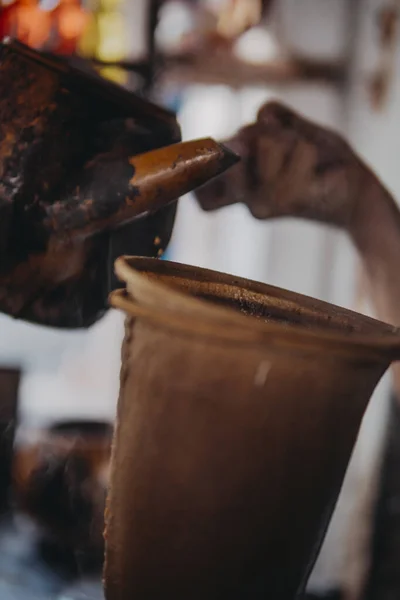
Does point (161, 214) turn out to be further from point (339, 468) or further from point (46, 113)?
point (339, 468)

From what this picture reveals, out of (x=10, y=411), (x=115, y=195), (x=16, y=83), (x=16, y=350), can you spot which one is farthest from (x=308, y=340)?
(x=16, y=350)

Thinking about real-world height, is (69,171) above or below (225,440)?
above

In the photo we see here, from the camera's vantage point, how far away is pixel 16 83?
646mm

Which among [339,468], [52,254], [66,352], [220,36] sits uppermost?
[220,36]

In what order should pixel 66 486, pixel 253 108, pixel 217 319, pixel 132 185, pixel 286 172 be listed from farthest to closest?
pixel 253 108
pixel 66 486
pixel 286 172
pixel 132 185
pixel 217 319

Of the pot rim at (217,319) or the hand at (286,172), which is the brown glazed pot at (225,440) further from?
the hand at (286,172)

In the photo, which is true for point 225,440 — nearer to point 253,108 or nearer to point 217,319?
point 217,319

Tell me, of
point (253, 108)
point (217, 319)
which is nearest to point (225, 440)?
point (217, 319)

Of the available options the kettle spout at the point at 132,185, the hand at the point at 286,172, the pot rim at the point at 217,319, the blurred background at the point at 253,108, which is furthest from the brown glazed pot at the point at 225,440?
the blurred background at the point at 253,108

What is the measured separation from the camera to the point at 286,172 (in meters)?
0.87

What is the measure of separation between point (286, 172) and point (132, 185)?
31 centimetres

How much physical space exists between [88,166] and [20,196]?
69 mm

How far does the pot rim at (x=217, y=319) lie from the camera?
0.42m

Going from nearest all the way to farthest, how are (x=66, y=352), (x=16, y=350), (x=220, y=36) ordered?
(x=220, y=36), (x=16, y=350), (x=66, y=352)
